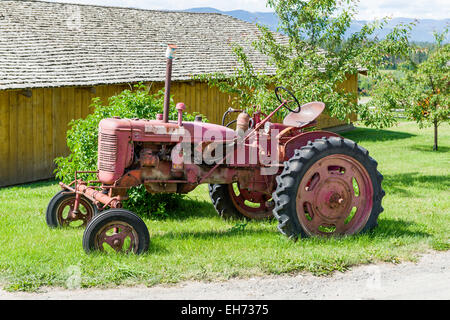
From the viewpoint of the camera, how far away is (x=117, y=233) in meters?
6.10

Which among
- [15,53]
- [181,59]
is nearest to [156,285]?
[15,53]

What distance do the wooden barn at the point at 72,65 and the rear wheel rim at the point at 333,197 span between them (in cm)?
630

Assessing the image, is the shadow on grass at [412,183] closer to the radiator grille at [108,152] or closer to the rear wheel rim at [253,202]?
the rear wheel rim at [253,202]

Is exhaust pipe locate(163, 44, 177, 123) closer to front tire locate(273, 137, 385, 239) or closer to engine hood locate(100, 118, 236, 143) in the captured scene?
engine hood locate(100, 118, 236, 143)

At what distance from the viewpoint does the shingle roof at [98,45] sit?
14086 mm

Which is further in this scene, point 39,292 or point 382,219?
point 382,219

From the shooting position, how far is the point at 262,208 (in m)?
8.23

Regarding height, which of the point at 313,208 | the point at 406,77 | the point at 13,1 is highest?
the point at 13,1

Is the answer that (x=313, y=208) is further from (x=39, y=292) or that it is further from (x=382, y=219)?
(x=39, y=292)

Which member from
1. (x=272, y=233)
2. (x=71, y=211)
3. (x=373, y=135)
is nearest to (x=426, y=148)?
(x=373, y=135)

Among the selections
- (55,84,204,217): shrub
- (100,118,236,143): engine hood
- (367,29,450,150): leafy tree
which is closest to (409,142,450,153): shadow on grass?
(367,29,450,150): leafy tree

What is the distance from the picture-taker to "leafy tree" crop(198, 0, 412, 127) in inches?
429

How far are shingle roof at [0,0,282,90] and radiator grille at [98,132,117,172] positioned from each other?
6456mm
